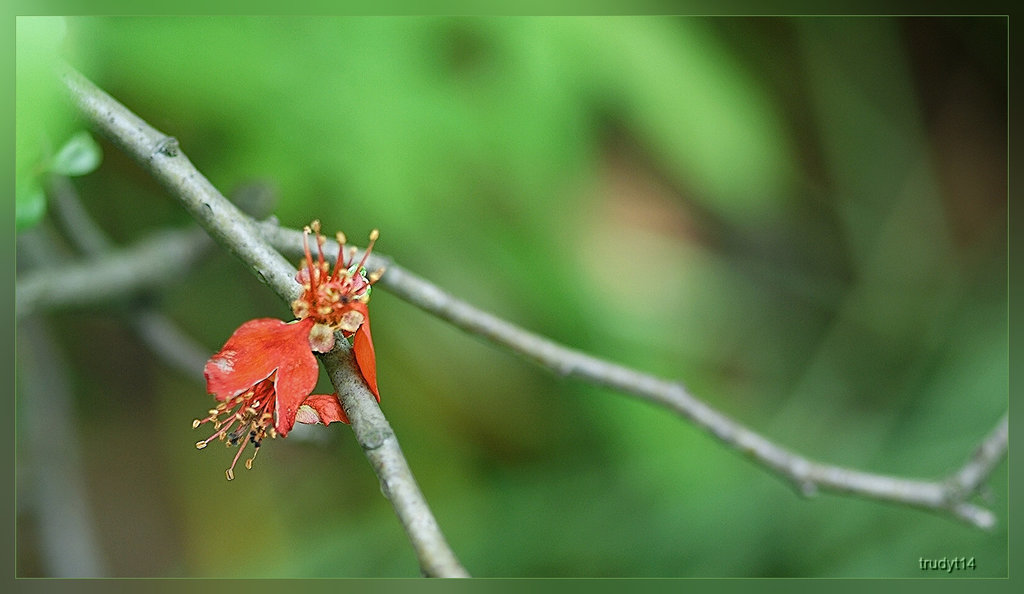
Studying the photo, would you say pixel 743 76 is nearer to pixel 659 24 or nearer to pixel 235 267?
pixel 659 24

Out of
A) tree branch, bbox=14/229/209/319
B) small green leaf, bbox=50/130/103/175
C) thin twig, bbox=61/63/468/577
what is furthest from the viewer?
tree branch, bbox=14/229/209/319

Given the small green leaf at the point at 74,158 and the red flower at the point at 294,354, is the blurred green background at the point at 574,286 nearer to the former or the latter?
the small green leaf at the point at 74,158

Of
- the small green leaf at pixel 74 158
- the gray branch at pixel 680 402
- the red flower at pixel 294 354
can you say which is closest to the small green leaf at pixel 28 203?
the small green leaf at pixel 74 158

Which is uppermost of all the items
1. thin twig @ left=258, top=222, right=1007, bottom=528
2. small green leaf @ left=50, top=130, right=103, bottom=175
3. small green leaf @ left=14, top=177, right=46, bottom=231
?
small green leaf @ left=50, top=130, right=103, bottom=175

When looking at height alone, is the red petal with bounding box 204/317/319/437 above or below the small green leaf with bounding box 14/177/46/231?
below

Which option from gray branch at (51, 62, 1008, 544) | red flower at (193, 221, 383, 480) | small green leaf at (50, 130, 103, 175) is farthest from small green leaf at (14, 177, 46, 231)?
red flower at (193, 221, 383, 480)

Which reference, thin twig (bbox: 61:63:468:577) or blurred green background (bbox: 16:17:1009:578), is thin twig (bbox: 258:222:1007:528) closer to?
thin twig (bbox: 61:63:468:577)
